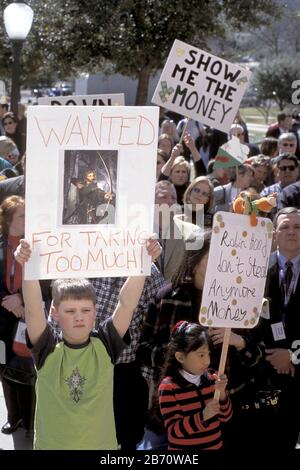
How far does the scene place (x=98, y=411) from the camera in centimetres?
324

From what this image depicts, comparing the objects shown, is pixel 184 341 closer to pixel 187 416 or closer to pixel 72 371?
pixel 187 416

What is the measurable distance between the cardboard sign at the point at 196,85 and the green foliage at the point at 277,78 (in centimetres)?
3005

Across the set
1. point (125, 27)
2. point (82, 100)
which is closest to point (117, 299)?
point (82, 100)

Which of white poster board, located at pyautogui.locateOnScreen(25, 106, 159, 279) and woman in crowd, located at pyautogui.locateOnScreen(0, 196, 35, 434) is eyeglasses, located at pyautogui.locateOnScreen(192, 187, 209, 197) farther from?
white poster board, located at pyautogui.locateOnScreen(25, 106, 159, 279)

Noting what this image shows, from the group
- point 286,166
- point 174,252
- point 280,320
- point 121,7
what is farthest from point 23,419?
point 121,7

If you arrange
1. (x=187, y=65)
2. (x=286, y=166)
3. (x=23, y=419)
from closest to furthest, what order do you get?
(x=23, y=419)
(x=187, y=65)
(x=286, y=166)

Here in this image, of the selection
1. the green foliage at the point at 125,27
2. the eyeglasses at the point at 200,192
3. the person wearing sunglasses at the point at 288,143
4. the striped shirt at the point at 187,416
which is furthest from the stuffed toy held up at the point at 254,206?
the green foliage at the point at 125,27

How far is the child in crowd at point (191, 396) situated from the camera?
11.3ft

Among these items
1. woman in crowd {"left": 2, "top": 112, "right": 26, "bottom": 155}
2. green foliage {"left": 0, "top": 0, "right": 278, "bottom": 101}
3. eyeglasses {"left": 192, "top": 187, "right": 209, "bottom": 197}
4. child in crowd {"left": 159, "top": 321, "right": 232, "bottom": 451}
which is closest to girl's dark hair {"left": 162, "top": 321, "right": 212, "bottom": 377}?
child in crowd {"left": 159, "top": 321, "right": 232, "bottom": 451}

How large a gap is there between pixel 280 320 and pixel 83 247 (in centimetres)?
166

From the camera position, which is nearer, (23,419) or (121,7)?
(23,419)

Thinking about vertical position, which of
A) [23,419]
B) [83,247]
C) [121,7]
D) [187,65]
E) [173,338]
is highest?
[121,7]

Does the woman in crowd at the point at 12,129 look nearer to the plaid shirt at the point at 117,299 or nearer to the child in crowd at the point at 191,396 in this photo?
the plaid shirt at the point at 117,299
